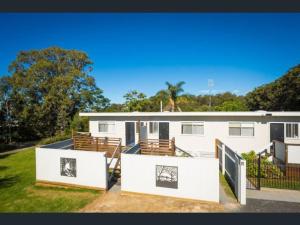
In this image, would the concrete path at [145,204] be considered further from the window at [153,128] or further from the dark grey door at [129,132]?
the dark grey door at [129,132]

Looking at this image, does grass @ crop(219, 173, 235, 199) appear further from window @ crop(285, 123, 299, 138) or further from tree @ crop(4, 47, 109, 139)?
tree @ crop(4, 47, 109, 139)

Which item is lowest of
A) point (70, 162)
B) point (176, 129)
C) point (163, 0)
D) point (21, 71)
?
point (70, 162)

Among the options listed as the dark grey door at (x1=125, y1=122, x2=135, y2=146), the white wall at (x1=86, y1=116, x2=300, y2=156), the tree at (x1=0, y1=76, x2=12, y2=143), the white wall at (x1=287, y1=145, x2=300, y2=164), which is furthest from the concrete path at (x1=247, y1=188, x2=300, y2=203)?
the tree at (x1=0, y1=76, x2=12, y2=143)

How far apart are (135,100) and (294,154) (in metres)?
21.9

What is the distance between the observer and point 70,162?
834 cm

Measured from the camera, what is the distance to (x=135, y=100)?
94.3 feet

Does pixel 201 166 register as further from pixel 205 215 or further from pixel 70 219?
pixel 70 219

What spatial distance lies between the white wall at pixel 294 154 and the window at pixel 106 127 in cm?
1146

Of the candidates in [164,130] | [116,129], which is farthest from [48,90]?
[164,130]

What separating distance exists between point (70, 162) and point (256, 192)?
790 cm

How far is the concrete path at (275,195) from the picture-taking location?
7016 millimetres

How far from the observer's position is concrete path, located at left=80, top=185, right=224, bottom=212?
251 inches

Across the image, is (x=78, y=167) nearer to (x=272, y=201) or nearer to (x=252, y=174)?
(x=272, y=201)

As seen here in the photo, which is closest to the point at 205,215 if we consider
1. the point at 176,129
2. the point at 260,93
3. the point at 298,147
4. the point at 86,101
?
the point at 298,147
